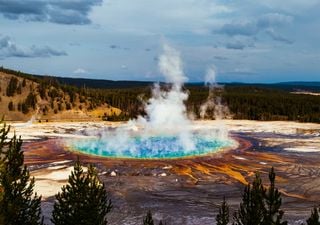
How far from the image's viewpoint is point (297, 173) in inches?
1476

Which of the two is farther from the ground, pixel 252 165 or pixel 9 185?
pixel 9 185

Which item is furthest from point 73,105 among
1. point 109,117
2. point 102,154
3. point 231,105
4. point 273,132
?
point 102,154

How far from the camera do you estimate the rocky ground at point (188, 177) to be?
2711 centimetres

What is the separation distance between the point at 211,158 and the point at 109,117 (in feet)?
160

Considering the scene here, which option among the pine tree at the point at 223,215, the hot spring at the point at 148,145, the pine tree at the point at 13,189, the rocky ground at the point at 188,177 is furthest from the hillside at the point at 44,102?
the pine tree at the point at 223,215

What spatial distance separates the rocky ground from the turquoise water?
2.29 meters

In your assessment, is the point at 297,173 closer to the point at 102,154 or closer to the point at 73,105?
the point at 102,154

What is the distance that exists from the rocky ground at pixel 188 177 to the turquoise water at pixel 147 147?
90.1 inches

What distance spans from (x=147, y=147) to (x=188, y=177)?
677 inches

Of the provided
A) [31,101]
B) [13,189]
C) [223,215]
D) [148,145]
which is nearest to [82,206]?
[13,189]

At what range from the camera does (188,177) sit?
117ft

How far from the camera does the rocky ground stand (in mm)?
27109

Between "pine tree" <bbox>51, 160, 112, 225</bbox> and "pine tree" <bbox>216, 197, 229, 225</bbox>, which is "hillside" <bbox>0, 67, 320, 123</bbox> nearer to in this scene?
"pine tree" <bbox>51, 160, 112, 225</bbox>

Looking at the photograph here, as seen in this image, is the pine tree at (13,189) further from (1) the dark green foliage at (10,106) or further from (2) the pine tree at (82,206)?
(1) the dark green foliage at (10,106)
